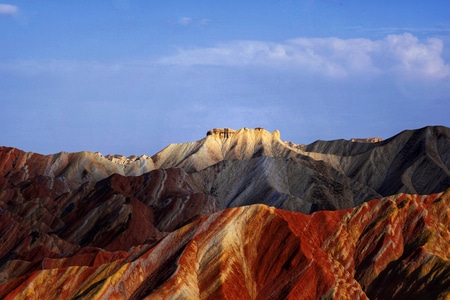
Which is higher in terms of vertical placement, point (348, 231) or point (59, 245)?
point (348, 231)

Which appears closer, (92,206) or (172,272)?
(172,272)

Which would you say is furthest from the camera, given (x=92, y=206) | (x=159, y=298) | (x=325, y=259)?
(x=92, y=206)

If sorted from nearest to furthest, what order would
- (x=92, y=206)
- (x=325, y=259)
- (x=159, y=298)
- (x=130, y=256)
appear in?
(x=159, y=298), (x=325, y=259), (x=130, y=256), (x=92, y=206)

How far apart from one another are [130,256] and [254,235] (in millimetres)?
14765

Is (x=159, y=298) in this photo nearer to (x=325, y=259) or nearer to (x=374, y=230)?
(x=325, y=259)

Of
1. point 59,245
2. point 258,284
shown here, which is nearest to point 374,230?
point 258,284

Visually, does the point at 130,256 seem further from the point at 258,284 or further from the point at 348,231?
the point at 348,231

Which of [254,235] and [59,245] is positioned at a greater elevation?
[254,235]

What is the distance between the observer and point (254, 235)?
96.4 meters

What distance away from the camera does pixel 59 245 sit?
150m

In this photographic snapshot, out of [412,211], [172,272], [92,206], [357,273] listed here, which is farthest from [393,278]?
[92,206]

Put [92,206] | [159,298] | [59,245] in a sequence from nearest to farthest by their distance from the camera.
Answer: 1. [159,298]
2. [59,245]
3. [92,206]

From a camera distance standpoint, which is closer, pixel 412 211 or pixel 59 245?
pixel 412 211

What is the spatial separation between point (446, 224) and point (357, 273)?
1554 cm
